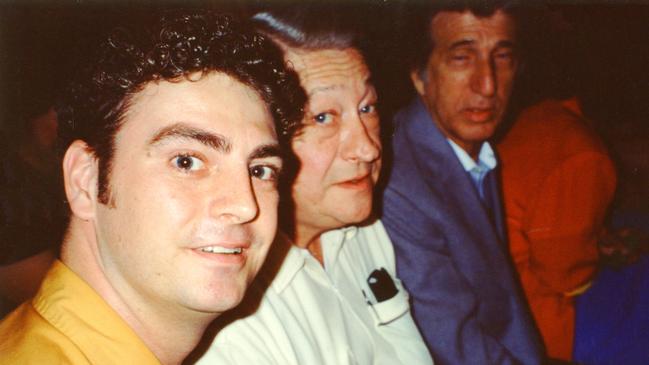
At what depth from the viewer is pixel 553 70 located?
2.73m

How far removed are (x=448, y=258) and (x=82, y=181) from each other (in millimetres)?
1300

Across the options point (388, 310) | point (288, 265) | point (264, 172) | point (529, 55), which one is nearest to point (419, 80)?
point (529, 55)

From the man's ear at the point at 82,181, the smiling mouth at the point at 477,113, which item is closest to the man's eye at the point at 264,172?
the man's ear at the point at 82,181

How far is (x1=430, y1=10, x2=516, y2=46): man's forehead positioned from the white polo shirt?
0.93 m

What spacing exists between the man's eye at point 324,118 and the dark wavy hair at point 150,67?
26 cm

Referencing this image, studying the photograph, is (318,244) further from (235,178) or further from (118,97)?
(118,97)

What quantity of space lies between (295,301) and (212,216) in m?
0.52

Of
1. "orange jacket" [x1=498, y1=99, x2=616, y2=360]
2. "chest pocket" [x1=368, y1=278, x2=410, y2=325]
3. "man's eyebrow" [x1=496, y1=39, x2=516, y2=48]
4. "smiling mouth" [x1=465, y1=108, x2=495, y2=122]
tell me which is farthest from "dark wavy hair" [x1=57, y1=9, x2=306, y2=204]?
"orange jacket" [x1=498, y1=99, x2=616, y2=360]

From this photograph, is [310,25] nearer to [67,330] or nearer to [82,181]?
[82,181]

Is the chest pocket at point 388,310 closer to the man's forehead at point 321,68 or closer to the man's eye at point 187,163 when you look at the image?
the man's forehead at point 321,68

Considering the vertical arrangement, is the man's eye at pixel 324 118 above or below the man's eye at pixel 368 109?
above

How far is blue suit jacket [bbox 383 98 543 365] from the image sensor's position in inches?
Answer: 67.9

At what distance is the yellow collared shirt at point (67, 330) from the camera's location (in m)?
0.80

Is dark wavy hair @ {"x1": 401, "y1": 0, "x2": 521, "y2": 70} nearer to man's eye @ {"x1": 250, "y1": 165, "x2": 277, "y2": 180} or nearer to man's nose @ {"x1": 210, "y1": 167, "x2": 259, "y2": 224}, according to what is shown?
man's eye @ {"x1": 250, "y1": 165, "x2": 277, "y2": 180}
